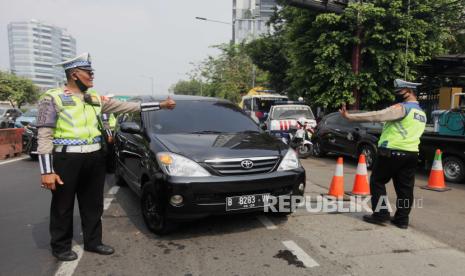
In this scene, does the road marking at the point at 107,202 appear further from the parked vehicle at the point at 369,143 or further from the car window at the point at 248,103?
the car window at the point at 248,103

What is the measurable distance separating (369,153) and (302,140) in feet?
8.25

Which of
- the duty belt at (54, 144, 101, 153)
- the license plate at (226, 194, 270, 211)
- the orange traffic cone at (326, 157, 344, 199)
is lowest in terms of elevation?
the orange traffic cone at (326, 157, 344, 199)

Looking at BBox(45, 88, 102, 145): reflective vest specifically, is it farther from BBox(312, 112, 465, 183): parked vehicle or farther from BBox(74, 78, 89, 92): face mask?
BBox(312, 112, 465, 183): parked vehicle

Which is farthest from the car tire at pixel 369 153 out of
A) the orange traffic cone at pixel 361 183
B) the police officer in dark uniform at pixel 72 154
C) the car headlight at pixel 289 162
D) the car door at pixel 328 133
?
the police officer in dark uniform at pixel 72 154

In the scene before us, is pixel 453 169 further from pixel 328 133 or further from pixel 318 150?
pixel 318 150

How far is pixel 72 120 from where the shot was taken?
3738 mm

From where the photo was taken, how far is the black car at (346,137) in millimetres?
9828

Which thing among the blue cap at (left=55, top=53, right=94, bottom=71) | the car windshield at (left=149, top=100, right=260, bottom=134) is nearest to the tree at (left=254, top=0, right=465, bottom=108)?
the car windshield at (left=149, top=100, right=260, bottom=134)

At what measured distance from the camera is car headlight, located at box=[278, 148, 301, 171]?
465 centimetres

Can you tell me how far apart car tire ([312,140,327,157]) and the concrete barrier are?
919cm

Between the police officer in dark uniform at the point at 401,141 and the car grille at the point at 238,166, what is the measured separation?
1.25 metres

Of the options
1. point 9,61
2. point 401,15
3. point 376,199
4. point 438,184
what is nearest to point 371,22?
point 401,15

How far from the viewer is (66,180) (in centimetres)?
377

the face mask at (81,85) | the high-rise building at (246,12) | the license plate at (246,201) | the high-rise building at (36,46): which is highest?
the high-rise building at (246,12)
